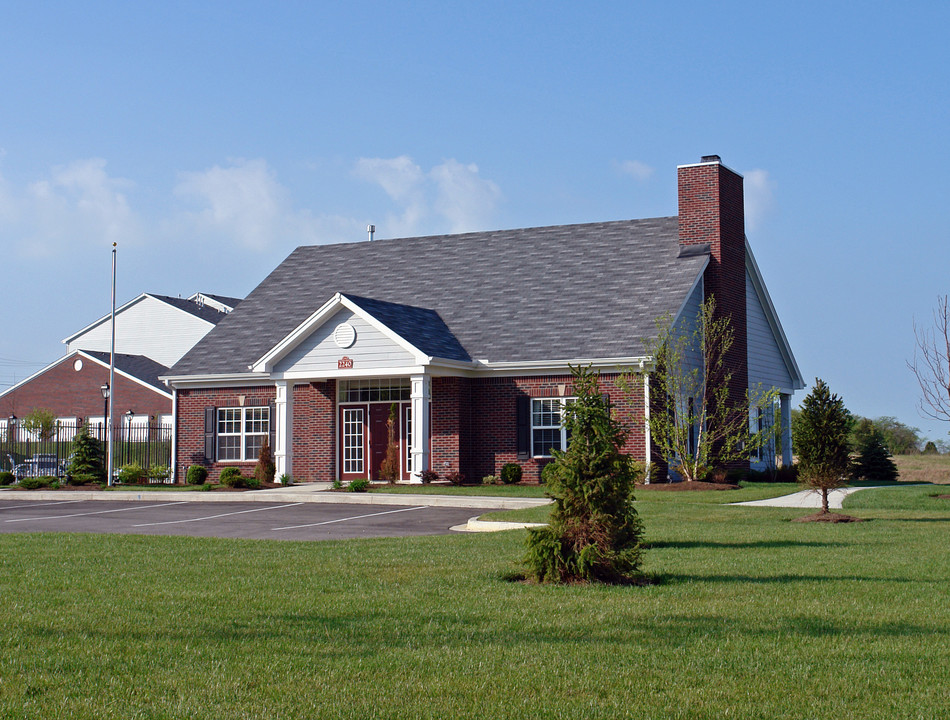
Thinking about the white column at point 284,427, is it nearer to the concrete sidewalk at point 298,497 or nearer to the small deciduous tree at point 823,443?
the concrete sidewalk at point 298,497

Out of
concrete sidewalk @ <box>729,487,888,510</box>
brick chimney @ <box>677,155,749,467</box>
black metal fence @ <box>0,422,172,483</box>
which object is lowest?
concrete sidewalk @ <box>729,487,888,510</box>

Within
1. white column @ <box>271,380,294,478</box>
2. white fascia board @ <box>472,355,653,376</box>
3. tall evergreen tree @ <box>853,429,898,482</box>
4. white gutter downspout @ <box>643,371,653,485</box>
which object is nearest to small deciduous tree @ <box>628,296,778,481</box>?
white gutter downspout @ <box>643,371,653,485</box>

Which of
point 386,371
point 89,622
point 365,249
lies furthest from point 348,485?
point 89,622

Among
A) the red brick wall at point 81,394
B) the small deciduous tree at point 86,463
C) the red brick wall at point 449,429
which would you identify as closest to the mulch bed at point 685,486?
the red brick wall at point 449,429

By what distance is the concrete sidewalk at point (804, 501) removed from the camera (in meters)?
22.6

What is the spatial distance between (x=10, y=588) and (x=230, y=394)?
894 inches

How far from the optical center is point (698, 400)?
3070 centimetres


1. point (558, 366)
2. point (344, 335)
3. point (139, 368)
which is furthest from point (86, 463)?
point (139, 368)

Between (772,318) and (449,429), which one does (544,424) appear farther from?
(772,318)

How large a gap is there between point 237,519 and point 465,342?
11.6 metres

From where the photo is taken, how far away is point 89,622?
863 cm

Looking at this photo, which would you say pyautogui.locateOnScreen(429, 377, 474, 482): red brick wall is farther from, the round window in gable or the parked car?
the parked car

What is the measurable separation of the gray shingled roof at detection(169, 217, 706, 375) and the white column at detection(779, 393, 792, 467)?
8.74m

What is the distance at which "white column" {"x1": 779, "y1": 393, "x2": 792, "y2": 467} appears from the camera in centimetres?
3694
